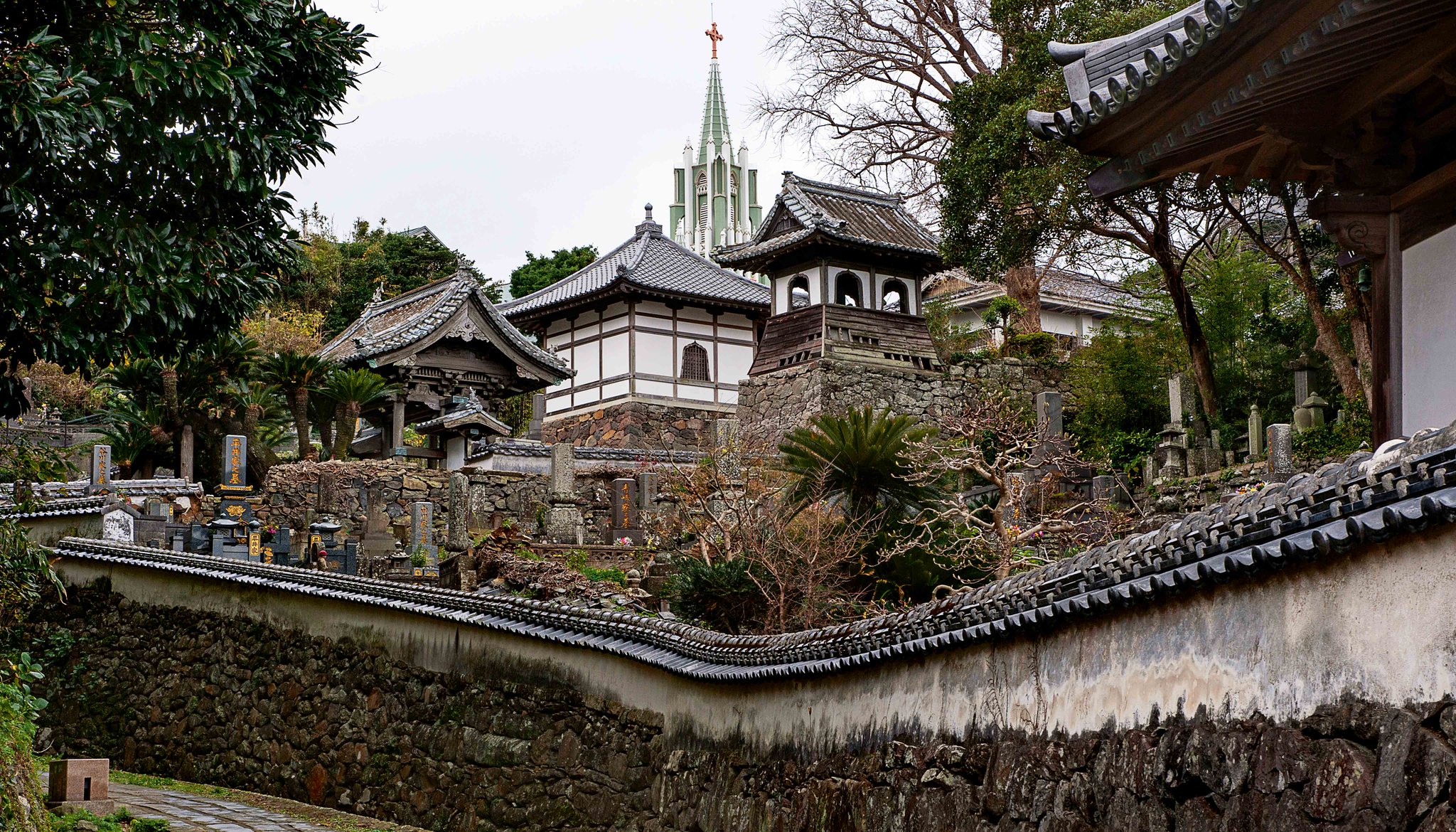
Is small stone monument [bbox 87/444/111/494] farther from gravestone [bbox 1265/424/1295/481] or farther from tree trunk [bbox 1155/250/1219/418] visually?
tree trunk [bbox 1155/250/1219/418]

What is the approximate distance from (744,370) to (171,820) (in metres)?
27.3

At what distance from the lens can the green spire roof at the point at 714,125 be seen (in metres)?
79.9

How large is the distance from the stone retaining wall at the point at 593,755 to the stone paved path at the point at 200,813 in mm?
1007

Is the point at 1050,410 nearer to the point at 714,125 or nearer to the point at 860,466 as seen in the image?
the point at 860,466

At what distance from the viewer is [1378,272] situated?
30.9 feet

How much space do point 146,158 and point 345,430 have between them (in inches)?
811

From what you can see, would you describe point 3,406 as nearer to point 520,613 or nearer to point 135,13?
point 135,13

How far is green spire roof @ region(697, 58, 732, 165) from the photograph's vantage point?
79875 millimetres

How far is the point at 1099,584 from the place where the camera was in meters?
6.86

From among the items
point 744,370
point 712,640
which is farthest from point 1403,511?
point 744,370

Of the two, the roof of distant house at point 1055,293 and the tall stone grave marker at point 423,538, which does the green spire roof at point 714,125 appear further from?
the tall stone grave marker at point 423,538

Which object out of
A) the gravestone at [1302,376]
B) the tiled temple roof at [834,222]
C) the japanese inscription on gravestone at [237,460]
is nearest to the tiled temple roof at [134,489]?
the japanese inscription on gravestone at [237,460]

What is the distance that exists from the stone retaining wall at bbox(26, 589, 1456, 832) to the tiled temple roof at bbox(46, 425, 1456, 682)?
0.57 metres

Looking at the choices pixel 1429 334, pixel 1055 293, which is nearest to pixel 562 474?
pixel 1429 334
